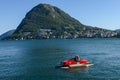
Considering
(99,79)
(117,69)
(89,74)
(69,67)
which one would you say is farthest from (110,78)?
(69,67)

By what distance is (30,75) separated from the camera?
2842 inches

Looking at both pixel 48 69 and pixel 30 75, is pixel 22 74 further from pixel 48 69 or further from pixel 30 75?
pixel 48 69

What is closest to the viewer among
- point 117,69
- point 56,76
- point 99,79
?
point 99,79

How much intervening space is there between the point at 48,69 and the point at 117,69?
19.6 m

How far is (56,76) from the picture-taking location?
70.1 meters

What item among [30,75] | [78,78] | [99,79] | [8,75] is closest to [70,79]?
[78,78]

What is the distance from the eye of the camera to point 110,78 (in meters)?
66.2

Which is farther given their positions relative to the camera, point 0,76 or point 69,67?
point 69,67

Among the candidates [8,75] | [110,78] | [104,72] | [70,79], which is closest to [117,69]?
[104,72]

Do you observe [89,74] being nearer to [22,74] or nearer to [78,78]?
[78,78]

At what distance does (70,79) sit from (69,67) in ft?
49.4

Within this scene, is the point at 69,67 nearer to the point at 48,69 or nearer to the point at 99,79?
the point at 48,69

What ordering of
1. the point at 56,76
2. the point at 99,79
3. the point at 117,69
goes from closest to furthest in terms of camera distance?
the point at 99,79 < the point at 56,76 < the point at 117,69

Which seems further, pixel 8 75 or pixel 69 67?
pixel 69 67
